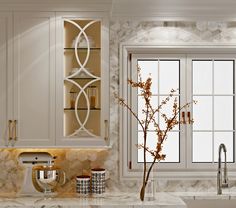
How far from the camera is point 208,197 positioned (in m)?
4.09

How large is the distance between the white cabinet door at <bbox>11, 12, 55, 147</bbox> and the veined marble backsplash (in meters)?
0.33

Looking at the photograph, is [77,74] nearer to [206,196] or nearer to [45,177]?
[45,177]

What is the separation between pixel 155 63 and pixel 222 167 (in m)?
1.03

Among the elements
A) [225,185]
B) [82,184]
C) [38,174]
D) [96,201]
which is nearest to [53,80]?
[38,174]

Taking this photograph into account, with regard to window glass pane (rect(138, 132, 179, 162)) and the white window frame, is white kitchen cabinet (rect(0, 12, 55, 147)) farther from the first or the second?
window glass pane (rect(138, 132, 179, 162))

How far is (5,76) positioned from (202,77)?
5.31 feet

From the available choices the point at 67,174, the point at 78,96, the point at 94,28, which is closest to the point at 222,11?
the point at 94,28

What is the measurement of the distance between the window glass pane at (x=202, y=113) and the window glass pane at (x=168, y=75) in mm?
218

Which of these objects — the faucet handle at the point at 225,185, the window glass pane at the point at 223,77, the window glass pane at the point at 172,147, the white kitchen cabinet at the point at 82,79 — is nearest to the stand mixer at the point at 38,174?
the white kitchen cabinet at the point at 82,79

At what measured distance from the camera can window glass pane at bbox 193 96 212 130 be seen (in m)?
4.35

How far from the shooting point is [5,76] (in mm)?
3932

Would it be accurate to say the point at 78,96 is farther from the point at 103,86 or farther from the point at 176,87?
the point at 176,87

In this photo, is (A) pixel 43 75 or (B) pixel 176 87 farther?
(B) pixel 176 87

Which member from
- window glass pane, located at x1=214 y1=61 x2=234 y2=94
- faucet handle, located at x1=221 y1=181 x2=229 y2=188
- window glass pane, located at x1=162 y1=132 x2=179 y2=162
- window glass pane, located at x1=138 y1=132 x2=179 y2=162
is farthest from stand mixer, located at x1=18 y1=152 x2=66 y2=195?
window glass pane, located at x1=214 y1=61 x2=234 y2=94
